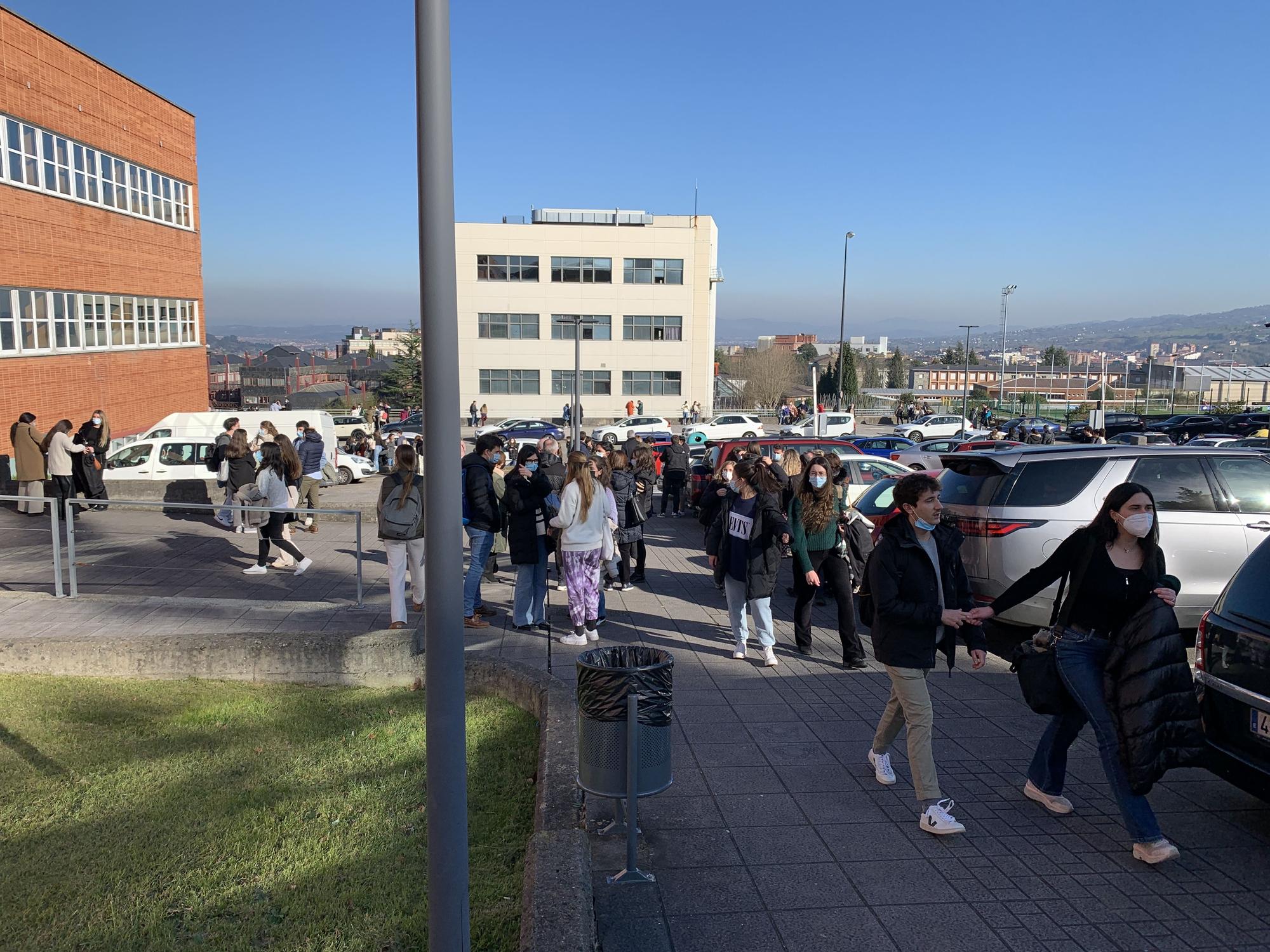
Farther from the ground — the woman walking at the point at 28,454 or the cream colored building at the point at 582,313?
the cream colored building at the point at 582,313

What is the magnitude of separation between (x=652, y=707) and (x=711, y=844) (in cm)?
88

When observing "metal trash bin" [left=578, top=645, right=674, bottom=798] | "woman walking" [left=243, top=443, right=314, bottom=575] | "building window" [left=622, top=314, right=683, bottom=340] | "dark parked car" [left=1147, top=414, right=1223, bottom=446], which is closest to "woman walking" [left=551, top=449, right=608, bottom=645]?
"metal trash bin" [left=578, top=645, right=674, bottom=798]

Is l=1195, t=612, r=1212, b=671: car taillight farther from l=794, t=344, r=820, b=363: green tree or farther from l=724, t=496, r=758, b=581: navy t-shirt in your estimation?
l=794, t=344, r=820, b=363: green tree

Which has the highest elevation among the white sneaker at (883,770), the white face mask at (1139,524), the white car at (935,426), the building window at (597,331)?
the building window at (597,331)

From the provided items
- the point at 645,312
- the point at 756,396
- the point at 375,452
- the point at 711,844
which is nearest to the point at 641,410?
the point at 645,312

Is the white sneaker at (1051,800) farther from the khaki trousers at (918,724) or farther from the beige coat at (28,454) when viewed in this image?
the beige coat at (28,454)

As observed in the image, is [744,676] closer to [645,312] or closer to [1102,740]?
[1102,740]

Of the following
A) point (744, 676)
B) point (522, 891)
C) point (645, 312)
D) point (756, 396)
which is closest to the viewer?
point (522, 891)

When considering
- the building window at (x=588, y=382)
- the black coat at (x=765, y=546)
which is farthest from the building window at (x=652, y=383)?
the black coat at (x=765, y=546)

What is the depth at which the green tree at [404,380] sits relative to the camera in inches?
3317

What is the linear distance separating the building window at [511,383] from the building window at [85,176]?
91.7 ft

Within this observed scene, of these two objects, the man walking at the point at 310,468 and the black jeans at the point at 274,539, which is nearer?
the black jeans at the point at 274,539

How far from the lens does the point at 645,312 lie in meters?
63.9

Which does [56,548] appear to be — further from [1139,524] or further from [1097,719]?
[1139,524]
